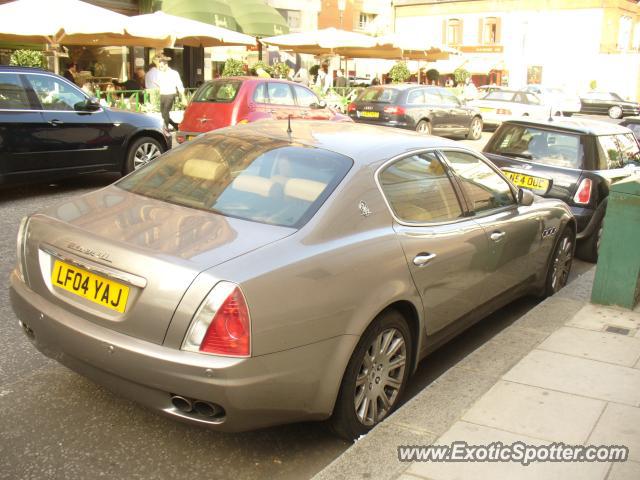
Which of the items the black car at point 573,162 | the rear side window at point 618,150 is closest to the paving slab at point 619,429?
the black car at point 573,162

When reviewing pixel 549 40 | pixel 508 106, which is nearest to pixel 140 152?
pixel 508 106

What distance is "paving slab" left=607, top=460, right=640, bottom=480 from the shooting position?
121 inches

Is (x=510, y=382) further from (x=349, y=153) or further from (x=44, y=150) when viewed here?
(x=44, y=150)

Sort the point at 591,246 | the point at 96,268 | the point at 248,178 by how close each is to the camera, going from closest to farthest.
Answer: the point at 96,268 → the point at 248,178 → the point at 591,246

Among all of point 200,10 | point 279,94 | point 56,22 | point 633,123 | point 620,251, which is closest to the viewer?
point 620,251

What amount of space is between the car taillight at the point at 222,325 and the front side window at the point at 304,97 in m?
11.3

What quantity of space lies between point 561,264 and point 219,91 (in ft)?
27.4

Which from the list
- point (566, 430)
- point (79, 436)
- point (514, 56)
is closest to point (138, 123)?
point (79, 436)

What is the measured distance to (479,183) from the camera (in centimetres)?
493

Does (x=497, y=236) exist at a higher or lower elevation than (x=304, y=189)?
lower

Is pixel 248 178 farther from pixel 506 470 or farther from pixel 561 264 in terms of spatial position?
pixel 561 264

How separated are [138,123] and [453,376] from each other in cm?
758

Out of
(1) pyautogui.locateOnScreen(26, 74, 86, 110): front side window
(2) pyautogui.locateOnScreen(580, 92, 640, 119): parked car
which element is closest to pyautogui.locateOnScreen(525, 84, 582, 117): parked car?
(2) pyautogui.locateOnScreen(580, 92, 640, 119): parked car

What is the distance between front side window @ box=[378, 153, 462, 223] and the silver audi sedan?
0.01 m
